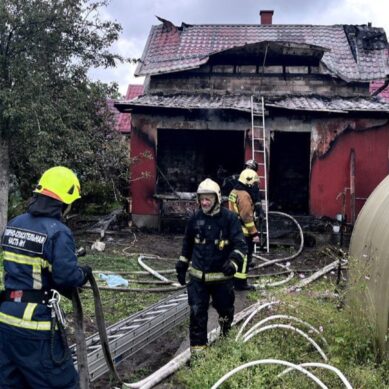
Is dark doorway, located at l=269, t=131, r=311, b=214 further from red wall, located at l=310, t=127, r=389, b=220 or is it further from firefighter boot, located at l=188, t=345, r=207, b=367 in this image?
firefighter boot, located at l=188, t=345, r=207, b=367

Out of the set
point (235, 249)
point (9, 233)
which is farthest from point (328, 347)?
point (9, 233)

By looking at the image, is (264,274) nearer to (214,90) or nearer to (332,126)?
(332,126)

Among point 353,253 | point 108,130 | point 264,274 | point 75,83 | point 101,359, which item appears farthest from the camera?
point 108,130

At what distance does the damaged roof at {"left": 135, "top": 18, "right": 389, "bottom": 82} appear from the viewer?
13.9 m

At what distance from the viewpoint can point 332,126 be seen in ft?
40.7

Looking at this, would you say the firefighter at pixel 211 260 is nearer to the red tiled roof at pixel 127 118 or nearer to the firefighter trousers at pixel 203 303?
the firefighter trousers at pixel 203 303

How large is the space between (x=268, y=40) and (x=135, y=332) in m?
10.8

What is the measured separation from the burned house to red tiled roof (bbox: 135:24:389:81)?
0.11 feet

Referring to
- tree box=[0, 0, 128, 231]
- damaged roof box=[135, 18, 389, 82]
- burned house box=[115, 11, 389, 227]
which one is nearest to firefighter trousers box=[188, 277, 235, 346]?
tree box=[0, 0, 128, 231]

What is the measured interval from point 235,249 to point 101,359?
164cm

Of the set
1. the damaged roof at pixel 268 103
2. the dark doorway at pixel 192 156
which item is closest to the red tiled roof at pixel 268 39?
the damaged roof at pixel 268 103

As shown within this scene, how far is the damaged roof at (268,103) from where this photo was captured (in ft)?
39.6

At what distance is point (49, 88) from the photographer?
10.1 meters

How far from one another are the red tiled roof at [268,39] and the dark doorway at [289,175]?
9.09 feet
